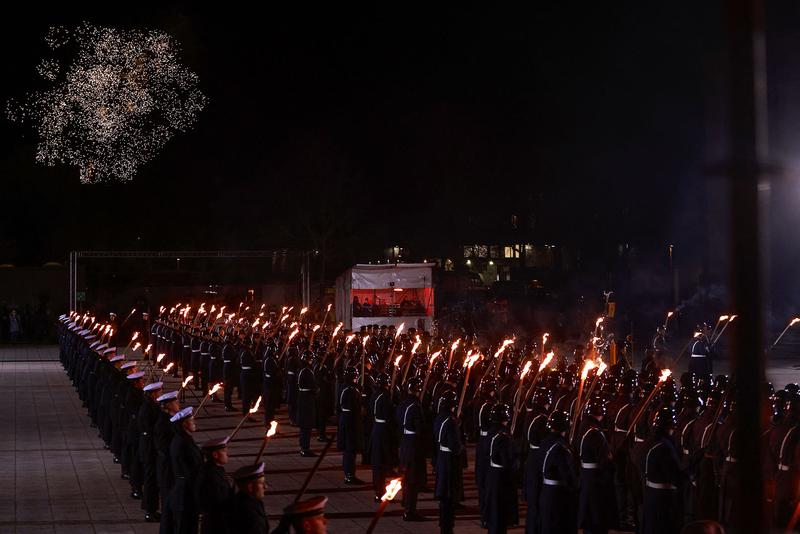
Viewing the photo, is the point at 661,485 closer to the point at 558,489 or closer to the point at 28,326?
the point at 558,489

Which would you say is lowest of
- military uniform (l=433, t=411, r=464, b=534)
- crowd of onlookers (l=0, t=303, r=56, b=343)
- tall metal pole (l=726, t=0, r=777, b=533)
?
military uniform (l=433, t=411, r=464, b=534)

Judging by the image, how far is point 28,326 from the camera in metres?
49.7

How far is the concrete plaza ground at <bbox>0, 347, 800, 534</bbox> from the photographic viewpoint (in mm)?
13672

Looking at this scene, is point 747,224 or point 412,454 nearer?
point 747,224

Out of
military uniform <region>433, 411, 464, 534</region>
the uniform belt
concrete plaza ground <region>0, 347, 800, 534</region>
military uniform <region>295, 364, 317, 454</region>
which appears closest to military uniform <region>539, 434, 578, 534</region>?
the uniform belt

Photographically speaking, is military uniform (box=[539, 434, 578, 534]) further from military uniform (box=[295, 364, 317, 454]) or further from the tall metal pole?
military uniform (box=[295, 364, 317, 454])

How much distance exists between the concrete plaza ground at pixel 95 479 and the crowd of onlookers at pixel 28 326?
2258cm

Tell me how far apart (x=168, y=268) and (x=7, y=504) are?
49.6 metres

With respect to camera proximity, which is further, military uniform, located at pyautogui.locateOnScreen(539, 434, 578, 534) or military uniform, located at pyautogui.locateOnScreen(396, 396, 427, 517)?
military uniform, located at pyautogui.locateOnScreen(396, 396, 427, 517)

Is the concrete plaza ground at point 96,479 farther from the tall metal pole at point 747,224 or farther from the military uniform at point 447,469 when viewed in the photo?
the tall metal pole at point 747,224

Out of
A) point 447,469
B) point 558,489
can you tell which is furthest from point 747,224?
point 447,469

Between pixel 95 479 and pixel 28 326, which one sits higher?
pixel 28 326

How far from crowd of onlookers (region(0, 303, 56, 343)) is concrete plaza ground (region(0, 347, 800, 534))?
22.6 meters

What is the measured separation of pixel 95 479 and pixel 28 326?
34.9 metres
